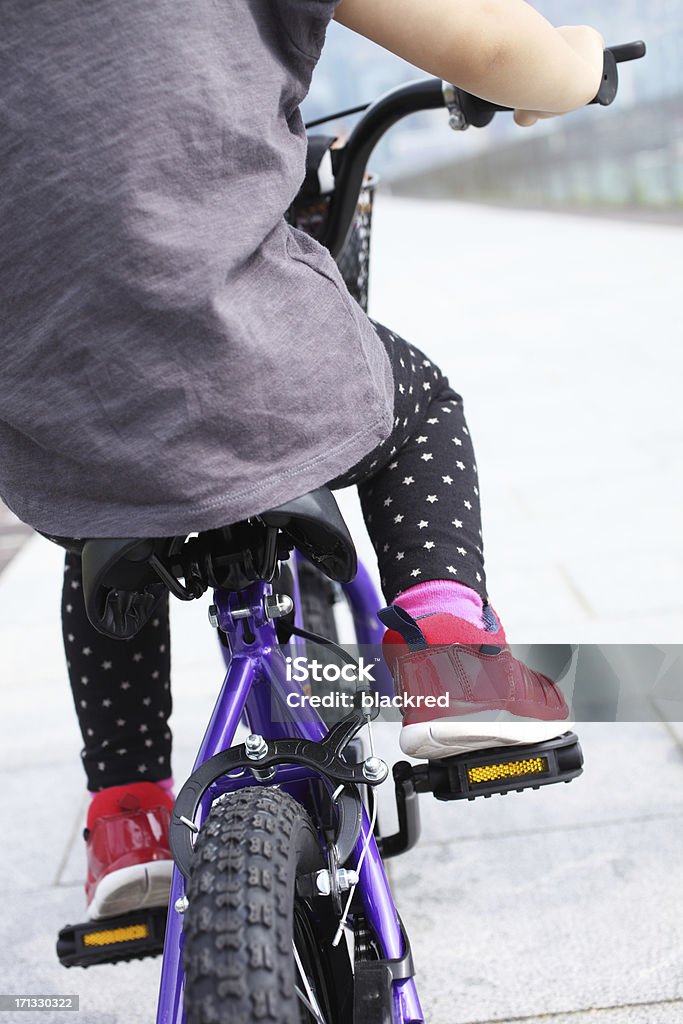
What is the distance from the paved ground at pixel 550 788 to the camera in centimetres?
166

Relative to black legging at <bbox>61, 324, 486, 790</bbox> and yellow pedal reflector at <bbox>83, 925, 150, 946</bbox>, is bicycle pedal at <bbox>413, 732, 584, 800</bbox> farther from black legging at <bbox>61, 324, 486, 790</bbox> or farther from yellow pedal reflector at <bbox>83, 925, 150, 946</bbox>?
yellow pedal reflector at <bbox>83, 925, 150, 946</bbox>

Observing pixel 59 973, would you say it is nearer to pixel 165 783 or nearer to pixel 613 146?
pixel 165 783

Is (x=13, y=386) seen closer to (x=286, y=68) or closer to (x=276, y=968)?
(x=286, y=68)

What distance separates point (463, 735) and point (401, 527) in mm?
255

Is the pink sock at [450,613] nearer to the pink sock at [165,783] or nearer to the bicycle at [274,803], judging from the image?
the bicycle at [274,803]

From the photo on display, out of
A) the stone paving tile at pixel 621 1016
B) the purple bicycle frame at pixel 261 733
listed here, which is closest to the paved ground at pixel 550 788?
the stone paving tile at pixel 621 1016

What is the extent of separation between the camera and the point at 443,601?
1.23 m

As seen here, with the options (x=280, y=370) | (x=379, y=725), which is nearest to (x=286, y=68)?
(x=280, y=370)

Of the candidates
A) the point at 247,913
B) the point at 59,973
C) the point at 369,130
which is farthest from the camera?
the point at 59,973

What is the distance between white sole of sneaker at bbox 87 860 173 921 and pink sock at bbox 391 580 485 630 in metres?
0.52

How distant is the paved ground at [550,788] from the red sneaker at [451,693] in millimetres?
589

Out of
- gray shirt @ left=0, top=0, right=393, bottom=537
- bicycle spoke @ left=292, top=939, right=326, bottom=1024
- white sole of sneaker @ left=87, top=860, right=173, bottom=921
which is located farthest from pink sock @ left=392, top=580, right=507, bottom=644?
white sole of sneaker @ left=87, top=860, right=173, bottom=921

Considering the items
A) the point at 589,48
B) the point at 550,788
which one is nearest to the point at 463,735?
the point at 589,48

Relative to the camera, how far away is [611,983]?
159 cm
